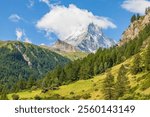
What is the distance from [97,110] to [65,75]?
180 metres

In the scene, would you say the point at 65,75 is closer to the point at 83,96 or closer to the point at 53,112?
the point at 83,96

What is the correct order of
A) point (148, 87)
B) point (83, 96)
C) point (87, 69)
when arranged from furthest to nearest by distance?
point (87, 69) < point (83, 96) < point (148, 87)

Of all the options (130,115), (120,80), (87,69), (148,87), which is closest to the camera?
(130,115)

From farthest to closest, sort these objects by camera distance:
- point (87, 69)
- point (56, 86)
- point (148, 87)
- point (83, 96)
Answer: point (87, 69), point (56, 86), point (83, 96), point (148, 87)

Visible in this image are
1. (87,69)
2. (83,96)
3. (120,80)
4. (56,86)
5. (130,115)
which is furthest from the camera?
(87,69)

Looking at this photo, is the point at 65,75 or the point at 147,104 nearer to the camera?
the point at 147,104

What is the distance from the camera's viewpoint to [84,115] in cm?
1042

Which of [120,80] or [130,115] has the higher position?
[120,80]

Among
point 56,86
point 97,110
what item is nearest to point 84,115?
point 97,110

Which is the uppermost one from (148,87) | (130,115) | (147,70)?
(147,70)

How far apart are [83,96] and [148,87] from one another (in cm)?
3317

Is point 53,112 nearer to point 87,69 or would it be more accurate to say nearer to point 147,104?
point 147,104

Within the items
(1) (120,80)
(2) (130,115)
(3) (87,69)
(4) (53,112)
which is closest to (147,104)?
(2) (130,115)

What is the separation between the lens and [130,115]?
10375mm
